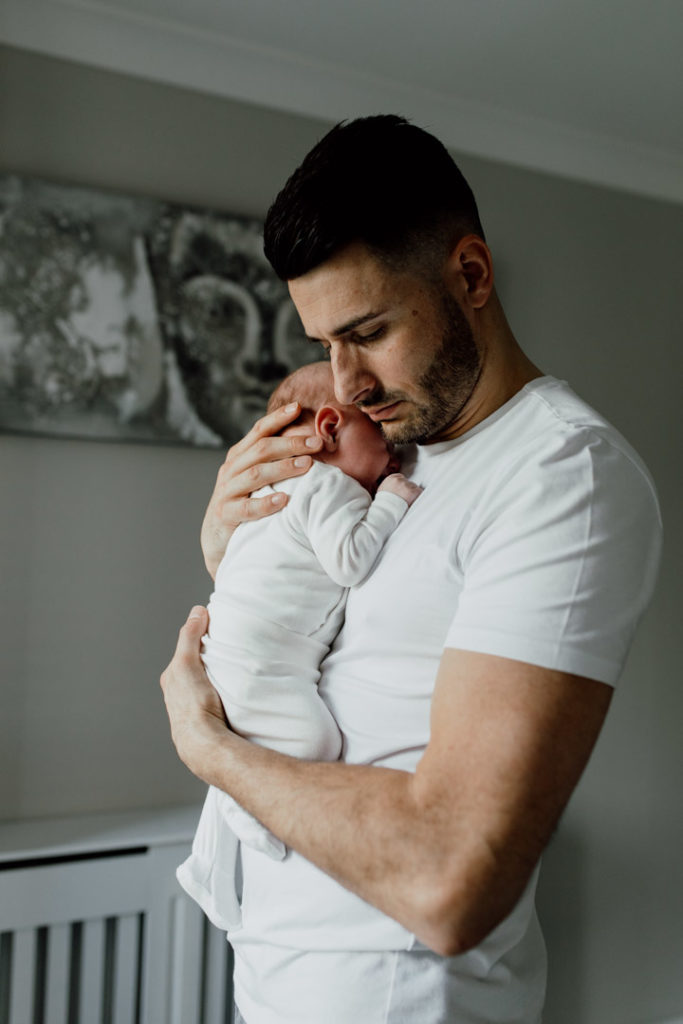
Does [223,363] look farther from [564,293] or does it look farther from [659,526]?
[659,526]

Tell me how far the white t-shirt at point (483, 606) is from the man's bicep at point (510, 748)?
24 millimetres

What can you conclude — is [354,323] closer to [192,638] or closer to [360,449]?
[360,449]

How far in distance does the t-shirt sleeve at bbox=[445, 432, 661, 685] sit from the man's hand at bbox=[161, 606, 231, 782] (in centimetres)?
41

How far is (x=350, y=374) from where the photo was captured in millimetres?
1104

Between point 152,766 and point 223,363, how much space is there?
3.70 feet

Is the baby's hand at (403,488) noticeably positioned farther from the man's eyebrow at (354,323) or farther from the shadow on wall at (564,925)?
the shadow on wall at (564,925)

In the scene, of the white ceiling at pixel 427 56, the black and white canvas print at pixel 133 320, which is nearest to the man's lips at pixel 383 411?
the black and white canvas print at pixel 133 320

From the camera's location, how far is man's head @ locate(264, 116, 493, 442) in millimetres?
1028

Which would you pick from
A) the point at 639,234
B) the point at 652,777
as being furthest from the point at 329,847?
the point at 639,234

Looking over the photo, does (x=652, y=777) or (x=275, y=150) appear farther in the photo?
(x=652, y=777)

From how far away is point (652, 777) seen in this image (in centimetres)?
308

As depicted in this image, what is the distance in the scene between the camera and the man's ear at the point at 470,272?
3.59 ft

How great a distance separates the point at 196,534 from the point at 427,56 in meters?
Result: 1.54

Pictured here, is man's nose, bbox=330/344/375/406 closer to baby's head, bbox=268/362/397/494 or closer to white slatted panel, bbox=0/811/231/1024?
baby's head, bbox=268/362/397/494
